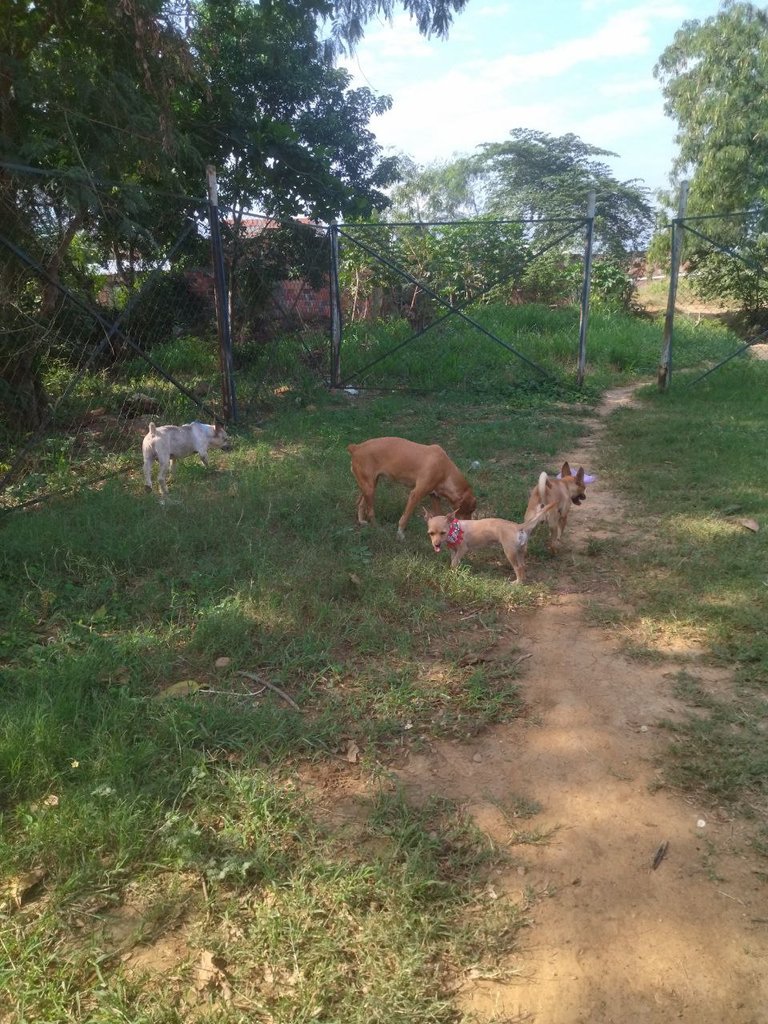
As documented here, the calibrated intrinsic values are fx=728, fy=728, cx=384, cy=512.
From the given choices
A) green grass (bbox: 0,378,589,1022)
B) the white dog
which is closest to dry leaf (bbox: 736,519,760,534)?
green grass (bbox: 0,378,589,1022)

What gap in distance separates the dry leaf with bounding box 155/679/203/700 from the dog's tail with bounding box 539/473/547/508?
243cm

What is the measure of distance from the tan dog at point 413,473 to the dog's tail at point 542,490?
566 millimetres

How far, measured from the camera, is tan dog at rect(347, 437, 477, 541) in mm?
5086

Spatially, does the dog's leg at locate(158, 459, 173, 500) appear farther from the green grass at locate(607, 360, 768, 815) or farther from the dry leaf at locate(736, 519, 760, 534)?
the dry leaf at locate(736, 519, 760, 534)

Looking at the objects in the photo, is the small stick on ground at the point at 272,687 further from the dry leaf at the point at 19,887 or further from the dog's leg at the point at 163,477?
the dog's leg at the point at 163,477

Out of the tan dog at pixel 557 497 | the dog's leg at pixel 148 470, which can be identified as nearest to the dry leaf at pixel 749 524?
the tan dog at pixel 557 497

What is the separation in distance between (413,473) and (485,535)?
86 cm

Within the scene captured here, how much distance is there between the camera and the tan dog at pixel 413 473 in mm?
5086

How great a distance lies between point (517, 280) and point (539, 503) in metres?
12.7

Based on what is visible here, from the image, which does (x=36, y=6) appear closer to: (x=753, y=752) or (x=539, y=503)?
(x=539, y=503)

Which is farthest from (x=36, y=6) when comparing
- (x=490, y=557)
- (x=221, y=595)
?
(x=490, y=557)

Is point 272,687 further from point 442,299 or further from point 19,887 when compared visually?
point 442,299

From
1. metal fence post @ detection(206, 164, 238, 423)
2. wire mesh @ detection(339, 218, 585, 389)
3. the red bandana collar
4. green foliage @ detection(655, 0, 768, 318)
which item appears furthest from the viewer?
green foliage @ detection(655, 0, 768, 318)

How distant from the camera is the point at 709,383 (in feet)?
33.3
